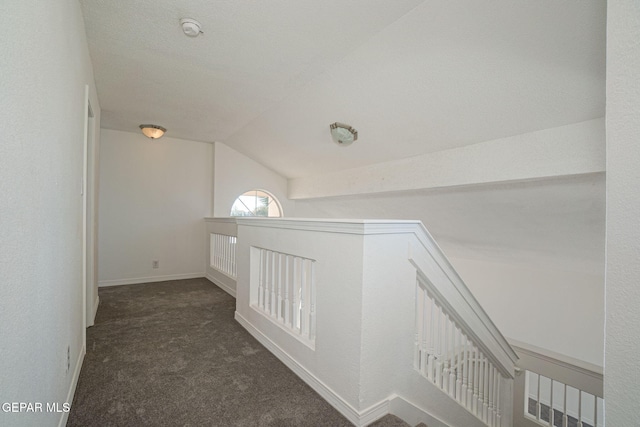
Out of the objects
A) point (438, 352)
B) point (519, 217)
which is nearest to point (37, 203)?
point (438, 352)

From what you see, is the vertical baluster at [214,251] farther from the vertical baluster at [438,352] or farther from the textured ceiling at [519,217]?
the vertical baluster at [438,352]

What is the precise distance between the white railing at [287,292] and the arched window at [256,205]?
10.6ft

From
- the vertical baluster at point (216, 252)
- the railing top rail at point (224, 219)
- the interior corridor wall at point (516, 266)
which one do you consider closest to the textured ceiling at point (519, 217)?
the interior corridor wall at point (516, 266)

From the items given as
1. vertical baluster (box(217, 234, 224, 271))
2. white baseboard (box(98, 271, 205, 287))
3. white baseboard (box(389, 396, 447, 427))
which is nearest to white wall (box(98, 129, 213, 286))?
white baseboard (box(98, 271, 205, 287))

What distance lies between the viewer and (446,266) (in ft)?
6.05

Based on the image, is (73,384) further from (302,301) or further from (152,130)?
(152,130)

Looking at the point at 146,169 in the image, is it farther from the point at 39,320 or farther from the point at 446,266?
the point at 446,266

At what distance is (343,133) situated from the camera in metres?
3.29

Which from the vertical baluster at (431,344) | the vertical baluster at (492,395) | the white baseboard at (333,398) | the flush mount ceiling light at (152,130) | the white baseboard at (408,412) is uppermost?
the flush mount ceiling light at (152,130)

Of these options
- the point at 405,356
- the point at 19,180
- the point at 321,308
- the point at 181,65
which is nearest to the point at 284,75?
the point at 181,65

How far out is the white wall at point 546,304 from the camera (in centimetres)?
348

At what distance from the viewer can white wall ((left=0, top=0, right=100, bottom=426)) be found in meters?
0.79

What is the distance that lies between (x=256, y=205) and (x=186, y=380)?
4.15 m

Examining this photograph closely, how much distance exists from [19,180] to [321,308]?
4.54 ft
